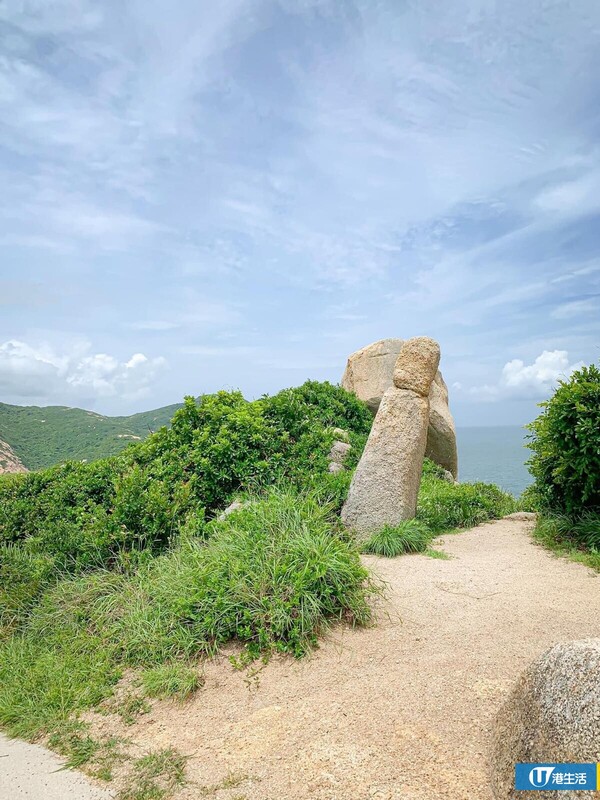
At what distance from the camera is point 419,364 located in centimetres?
859

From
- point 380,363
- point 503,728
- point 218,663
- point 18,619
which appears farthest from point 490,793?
point 380,363

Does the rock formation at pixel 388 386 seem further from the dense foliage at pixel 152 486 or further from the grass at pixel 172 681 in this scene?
the grass at pixel 172 681

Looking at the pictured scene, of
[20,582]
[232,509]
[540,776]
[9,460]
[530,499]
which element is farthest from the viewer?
[9,460]

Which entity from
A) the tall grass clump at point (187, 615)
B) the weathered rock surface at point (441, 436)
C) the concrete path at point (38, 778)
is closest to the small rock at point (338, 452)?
the weathered rock surface at point (441, 436)

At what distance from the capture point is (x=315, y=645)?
511 centimetres

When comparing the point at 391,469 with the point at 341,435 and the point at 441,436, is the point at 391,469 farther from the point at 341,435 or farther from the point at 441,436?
the point at 441,436

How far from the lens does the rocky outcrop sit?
17972 mm

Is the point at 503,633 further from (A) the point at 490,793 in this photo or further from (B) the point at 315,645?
(A) the point at 490,793

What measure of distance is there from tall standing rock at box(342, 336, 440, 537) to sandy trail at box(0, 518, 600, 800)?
1.89 metres

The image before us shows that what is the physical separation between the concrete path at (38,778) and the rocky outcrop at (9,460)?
1446cm

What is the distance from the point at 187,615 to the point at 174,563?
49.0 inches

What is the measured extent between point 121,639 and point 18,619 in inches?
82.4

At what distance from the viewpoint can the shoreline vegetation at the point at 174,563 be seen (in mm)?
5004

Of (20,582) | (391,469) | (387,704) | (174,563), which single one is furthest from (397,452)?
(20,582)
